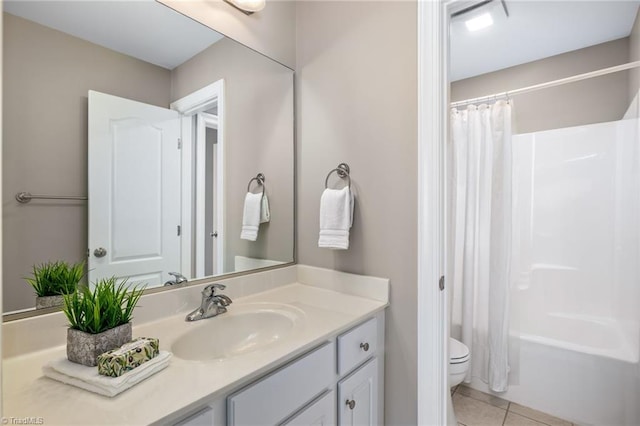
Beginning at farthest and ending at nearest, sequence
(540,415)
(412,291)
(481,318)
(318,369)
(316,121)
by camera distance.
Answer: (481,318) < (540,415) < (316,121) < (412,291) < (318,369)

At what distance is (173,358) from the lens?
0.87m

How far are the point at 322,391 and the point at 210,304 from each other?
50cm

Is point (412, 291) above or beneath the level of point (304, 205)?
beneath

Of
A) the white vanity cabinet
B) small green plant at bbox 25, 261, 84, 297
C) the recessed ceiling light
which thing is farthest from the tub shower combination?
small green plant at bbox 25, 261, 84, 297

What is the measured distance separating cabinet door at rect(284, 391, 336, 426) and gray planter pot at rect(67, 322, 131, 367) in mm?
515

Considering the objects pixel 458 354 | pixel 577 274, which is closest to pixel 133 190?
pixel 458 354

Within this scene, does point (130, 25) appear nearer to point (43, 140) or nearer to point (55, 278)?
point (43, 140)

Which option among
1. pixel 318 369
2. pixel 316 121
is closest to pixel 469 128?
pixel 316 121

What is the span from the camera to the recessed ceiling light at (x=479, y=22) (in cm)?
190

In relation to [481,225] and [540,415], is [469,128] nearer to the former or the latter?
[481,225]

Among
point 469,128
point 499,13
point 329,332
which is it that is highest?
point 499,13

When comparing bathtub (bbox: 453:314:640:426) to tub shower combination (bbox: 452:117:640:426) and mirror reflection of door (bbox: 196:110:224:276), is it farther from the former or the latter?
mirror reflection of door (bbox: 196:110:224:276)

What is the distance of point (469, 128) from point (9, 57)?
2.37 m

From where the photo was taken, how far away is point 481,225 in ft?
7.25
